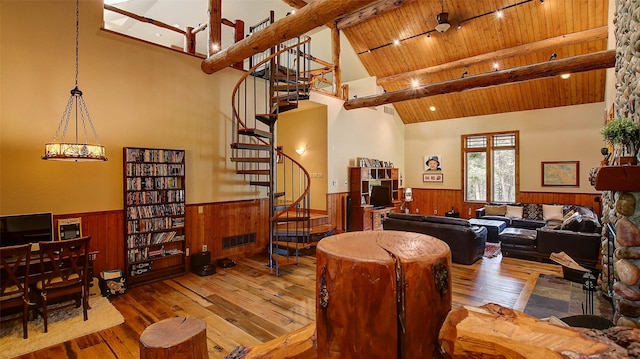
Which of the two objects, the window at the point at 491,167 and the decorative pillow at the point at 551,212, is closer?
the decorative pillow at the point at 551,212

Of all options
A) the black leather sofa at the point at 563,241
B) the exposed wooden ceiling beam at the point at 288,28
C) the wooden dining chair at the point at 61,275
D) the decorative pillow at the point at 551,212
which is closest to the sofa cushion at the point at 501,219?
the decorative pillow at the point at 551,212

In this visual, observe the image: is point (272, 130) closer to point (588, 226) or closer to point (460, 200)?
point (588, 226)

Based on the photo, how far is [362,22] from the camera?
26.7 ft

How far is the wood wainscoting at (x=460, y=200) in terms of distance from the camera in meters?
7.97

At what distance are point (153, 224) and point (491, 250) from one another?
635 centimetres

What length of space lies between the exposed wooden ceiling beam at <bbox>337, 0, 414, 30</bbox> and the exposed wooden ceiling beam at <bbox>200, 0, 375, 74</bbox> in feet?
13.5

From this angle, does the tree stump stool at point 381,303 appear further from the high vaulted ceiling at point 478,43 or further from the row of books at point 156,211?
the high vaulted ceiling at point 478,43

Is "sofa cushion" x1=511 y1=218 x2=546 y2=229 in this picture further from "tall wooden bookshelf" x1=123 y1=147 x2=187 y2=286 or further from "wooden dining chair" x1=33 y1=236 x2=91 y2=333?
"wooden dining chair" x1=33 y1=236 x2=91 y2=333

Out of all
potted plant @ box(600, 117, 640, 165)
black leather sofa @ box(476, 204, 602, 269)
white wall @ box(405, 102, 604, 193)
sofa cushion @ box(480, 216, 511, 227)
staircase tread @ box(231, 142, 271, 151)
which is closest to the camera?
potted plant @ box(600, 117, 640, 165)

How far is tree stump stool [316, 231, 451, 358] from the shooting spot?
0.46 meters

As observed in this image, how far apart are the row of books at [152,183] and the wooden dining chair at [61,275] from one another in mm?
1183

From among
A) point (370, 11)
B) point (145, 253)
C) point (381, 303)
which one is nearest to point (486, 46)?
point (370, 11)

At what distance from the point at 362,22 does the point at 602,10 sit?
4928 mm

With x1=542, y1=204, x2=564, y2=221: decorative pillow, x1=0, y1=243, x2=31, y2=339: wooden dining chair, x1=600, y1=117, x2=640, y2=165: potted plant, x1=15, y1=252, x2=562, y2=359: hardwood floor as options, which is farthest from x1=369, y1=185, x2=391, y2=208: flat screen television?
x1=0, y1=243, x2=31, y2=339: wooden dining chair
